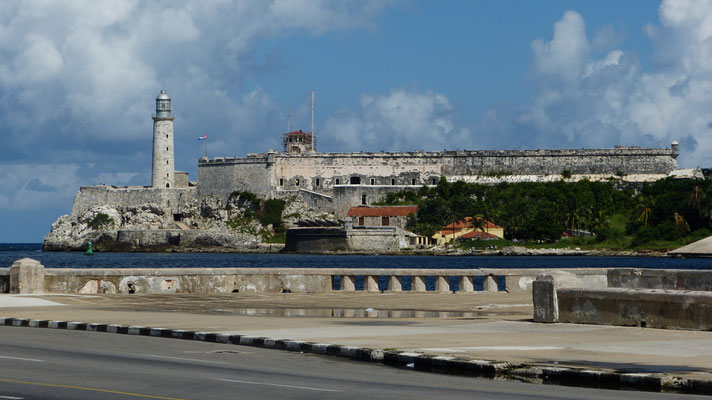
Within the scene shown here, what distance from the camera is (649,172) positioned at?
14400 centimetres

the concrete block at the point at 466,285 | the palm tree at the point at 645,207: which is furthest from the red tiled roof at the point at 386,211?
the concrete block at the point at 466,285

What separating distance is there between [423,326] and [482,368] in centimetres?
694

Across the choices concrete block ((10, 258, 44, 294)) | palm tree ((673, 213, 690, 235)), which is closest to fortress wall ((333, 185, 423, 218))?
palm tree ((673, 213, 690, 235))

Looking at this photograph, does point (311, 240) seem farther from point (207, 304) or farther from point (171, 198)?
point (207, 304)

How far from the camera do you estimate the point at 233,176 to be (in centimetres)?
14525

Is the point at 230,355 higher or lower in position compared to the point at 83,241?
lower

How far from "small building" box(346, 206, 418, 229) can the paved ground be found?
337ft

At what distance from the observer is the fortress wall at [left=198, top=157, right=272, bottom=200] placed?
472ft

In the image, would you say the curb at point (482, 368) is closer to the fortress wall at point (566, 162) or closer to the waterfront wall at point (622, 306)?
the waterfront wall at point (622, 306)

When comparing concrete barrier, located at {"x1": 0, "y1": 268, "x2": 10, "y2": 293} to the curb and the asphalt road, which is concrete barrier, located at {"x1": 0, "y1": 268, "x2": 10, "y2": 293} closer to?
the curb

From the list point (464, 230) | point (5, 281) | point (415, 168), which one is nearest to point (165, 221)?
point (415, 168)

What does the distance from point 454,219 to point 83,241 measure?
51334mm

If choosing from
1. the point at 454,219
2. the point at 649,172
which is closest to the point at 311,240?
the point at 454,219

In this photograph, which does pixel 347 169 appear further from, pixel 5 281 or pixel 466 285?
pixel 5 281
